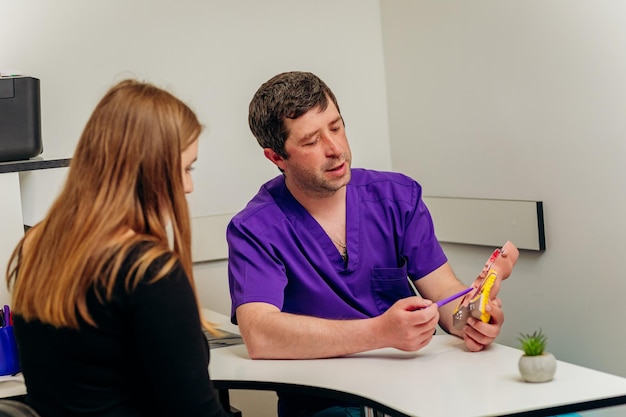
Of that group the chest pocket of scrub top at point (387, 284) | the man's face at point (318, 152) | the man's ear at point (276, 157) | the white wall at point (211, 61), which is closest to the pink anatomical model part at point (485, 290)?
the chest pocket of scrub top at point (387, 284)

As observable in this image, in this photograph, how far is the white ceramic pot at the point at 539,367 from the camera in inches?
66.1

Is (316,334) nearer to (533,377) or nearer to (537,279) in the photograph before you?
(533,377)

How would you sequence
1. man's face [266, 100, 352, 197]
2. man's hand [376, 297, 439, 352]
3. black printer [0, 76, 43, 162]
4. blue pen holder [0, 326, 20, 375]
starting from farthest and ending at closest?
black printer [0, 76, 43, 162], man's face [266, 100, 352, 197], blue pen holder [0, 326, 20, 375], man's hand [376, 297, 439, 352]

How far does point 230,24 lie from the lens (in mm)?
3193

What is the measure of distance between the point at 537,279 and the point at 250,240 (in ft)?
3.47

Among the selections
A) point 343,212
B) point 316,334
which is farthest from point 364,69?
point 316,334

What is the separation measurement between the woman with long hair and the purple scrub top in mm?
782

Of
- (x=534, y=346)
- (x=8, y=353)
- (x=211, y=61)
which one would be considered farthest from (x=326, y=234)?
(x=211, y=61)

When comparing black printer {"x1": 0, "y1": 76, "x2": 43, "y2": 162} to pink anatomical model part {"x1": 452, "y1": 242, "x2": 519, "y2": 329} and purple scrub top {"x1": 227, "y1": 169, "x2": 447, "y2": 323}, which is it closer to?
purple scrub top {"x1": 227, "y1": 169, "x2": 447, "y2": 323}

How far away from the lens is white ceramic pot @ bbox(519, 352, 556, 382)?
66.1 inches

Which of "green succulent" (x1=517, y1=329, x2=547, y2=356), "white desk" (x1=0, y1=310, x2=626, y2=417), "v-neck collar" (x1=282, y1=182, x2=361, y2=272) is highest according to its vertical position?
"v-neck collar" (x1=282, y1=182, x2=361, y2=272)

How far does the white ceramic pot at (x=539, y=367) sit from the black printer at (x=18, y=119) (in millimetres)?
1424

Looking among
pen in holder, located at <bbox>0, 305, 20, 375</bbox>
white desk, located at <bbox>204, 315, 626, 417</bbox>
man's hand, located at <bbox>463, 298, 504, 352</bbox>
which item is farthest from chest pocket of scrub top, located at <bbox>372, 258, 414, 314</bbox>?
pen in holder, located at <bbox>0, 305, 20, 375</bbox>

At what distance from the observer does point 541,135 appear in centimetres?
273
